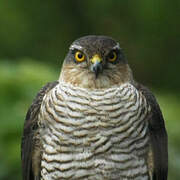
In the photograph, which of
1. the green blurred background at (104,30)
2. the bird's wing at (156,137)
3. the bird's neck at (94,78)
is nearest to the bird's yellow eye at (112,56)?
the bird's neck at (94,78)

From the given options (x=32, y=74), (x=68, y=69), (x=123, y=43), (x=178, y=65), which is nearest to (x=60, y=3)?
(x=123, y=43)

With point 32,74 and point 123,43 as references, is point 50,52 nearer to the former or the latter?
point 123,43

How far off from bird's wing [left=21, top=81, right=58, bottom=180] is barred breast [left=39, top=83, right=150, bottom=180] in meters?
0.19

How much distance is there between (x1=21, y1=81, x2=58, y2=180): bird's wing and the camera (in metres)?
6.38

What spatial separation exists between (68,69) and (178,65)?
17.7 feet

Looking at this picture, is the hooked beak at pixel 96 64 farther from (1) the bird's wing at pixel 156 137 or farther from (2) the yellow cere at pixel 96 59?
(1) the bird's wing at pixel 156 137

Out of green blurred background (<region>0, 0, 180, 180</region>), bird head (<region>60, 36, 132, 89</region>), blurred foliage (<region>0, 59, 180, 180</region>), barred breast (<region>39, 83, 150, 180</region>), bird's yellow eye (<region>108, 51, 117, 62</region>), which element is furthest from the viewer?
green blurred background (<region>0, 0, 180, 180</region>)

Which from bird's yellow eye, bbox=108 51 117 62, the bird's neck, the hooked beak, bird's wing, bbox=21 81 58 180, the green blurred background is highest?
the green blurred background

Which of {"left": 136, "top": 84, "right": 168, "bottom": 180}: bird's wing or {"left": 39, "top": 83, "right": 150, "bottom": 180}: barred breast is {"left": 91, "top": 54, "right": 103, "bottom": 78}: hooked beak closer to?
{"left": 39, "top": 83, "right": 150, "bottom": 180}: barred breast

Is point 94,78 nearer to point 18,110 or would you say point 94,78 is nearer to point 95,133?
point 95,133

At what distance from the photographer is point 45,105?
244 inches

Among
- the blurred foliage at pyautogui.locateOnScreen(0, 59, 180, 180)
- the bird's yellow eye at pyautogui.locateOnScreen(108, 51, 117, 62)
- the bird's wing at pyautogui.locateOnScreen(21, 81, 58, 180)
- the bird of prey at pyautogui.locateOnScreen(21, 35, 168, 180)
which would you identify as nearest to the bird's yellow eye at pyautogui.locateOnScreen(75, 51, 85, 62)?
the bird of prey at pyautogui.locateOnScreen(21, 35, 168, 180)

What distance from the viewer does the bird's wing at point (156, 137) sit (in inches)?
249

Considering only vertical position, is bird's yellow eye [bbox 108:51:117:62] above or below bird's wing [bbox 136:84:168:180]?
above
